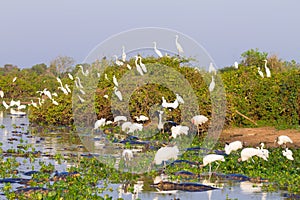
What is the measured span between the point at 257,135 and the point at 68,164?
8032 mm

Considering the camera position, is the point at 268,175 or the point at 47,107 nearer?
the point at 268,175

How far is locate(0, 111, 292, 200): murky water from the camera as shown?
11.0 m

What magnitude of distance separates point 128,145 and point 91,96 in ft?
25.1

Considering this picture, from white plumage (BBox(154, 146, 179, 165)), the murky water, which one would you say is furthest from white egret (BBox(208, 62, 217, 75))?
white plumage (BBox(154, 146, 179, 165))

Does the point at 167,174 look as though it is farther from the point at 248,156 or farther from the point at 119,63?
the point at 119,63

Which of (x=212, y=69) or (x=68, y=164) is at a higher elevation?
(x=212, y=69)

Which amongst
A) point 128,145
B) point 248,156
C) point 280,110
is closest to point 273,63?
point 280,110

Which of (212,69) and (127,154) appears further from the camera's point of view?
(212,69)

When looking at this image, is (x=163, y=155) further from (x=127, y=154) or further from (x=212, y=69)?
(x=212, y=69)

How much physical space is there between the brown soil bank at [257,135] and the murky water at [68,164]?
5.03 meters

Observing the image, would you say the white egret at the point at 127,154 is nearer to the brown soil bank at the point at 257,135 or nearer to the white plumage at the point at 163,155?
the white plumage at the point at 163,155

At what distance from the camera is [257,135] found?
20406mm

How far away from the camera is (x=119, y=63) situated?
82.3ft

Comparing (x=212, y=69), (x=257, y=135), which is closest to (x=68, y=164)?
(x=212, y=69)
